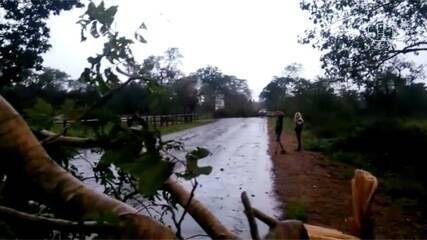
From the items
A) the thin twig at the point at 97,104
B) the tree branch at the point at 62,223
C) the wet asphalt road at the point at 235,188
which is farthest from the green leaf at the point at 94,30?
the wet asphalt road at the point at 235,188

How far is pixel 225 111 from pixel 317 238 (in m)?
71.1

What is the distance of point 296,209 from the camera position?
7.69 metres

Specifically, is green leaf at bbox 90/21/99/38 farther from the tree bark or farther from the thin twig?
the tree bark

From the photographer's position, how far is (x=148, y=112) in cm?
198

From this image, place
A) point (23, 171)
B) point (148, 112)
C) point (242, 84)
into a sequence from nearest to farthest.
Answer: point (23, 171) → point (148, 112) → point (242, 84)

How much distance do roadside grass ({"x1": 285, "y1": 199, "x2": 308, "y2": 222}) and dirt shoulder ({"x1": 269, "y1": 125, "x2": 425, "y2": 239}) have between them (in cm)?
3

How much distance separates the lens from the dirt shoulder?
23.9 feet

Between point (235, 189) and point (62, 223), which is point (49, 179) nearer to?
point (62, 223)

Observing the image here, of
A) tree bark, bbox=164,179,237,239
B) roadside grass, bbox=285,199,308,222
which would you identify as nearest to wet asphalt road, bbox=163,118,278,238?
roadside grass, bbox=285,199,308,222

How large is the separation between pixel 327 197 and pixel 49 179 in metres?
8.82

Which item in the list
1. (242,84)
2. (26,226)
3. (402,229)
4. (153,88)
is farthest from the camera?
(242,84)

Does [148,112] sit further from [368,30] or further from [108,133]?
[368,30]

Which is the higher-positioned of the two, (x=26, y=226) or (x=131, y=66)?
(x=131, y=66)

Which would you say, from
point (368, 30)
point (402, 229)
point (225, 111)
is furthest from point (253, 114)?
point (402, 229)
